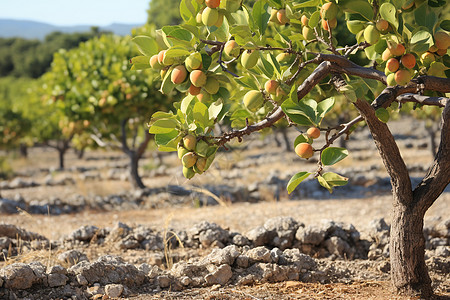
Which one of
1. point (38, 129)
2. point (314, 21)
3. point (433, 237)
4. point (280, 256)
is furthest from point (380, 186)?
point (38, 129)

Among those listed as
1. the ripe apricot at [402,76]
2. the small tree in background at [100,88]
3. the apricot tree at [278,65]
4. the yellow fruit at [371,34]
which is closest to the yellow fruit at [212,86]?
the apricot tree at [278,65]

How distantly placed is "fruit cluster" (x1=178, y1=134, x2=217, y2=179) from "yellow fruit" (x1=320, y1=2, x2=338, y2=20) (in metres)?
0.86

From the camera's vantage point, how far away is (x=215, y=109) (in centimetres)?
244

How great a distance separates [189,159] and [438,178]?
179cm

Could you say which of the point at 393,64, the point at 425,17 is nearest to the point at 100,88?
the point at 425,17

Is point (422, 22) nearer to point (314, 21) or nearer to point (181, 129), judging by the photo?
point (314, 21)

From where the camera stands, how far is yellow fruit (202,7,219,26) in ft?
7.10

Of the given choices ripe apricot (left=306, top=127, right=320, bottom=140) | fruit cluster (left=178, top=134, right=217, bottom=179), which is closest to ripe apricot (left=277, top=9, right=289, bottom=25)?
ripe apricot (left=306, top=127, right=320, bottom=140)

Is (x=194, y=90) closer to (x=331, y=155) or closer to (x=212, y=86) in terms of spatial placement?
(x=212, y=86)

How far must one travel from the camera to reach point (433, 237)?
16.9ft

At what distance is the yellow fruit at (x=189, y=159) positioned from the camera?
7.59ft

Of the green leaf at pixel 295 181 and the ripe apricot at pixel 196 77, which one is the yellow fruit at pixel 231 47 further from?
the green leaf at pixel 295 181

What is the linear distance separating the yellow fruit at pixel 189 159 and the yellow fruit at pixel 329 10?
3.06 ft

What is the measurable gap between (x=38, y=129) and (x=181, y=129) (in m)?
20.7
